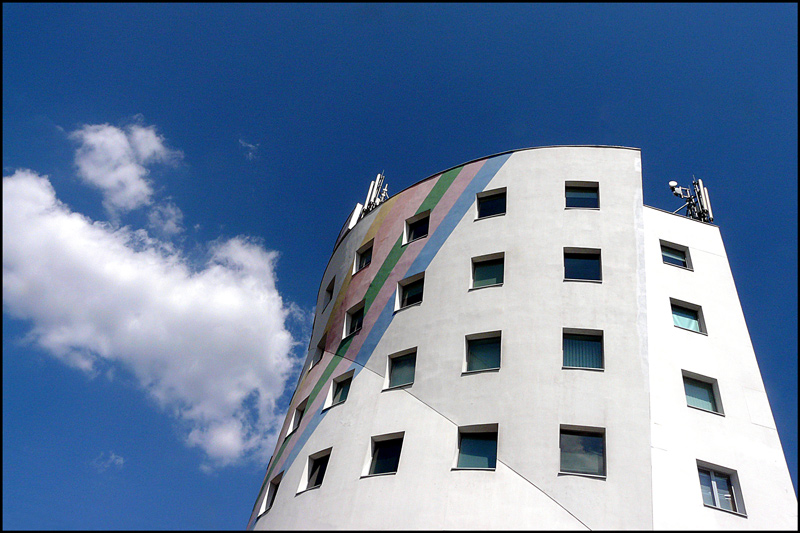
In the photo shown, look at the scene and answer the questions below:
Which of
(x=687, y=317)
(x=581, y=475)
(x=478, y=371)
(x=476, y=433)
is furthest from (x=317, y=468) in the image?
(x=687, y=317)

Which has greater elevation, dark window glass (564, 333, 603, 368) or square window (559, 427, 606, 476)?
dark window glass (564, 333, 603, 368)

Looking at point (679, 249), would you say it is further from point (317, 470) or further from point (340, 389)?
point (317, 470)

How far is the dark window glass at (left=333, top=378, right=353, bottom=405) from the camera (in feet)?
84.6

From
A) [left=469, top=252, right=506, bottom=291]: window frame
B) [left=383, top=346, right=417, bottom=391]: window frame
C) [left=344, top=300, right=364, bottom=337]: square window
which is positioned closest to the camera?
[left=383, top=346, right=417, bottom=391]: window frame

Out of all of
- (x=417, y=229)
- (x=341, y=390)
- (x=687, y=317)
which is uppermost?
(x=417, y=229)

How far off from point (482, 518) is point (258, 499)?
11009 millimetres

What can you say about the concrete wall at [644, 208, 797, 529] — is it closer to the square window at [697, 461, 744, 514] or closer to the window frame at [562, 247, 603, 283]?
the square window at [697, 461, 744, 514]

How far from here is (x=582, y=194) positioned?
2750 centimetres

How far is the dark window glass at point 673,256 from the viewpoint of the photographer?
26.3 meters

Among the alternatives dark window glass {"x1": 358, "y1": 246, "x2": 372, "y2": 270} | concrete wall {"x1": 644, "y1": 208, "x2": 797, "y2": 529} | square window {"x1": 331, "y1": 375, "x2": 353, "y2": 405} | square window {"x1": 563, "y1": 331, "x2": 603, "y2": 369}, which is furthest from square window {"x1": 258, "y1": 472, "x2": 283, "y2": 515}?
concrete wall {"x1": 644, "y1": 208, "x2": 797, "y2": 529}

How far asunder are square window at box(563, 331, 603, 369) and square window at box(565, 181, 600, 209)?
659 cm

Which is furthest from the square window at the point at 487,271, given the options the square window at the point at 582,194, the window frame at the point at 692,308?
the window frame at the point at 692,308

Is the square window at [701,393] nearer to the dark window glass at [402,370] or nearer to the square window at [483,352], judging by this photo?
the square window at [483,352]

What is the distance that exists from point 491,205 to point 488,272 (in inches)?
153
